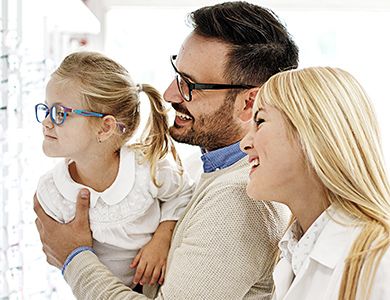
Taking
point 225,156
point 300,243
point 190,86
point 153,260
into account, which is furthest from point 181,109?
point 300,243

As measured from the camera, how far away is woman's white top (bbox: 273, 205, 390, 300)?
1199 millimetres

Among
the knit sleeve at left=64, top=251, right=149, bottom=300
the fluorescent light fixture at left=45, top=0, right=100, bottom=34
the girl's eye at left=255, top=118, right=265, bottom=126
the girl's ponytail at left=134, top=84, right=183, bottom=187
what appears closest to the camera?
the girl's eye at left=255, top=118, right=265, bottom=126

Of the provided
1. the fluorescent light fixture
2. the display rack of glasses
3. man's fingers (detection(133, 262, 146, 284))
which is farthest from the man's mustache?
the fluorescent light fixture

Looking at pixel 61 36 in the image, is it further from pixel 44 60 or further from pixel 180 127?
pixel 180 127

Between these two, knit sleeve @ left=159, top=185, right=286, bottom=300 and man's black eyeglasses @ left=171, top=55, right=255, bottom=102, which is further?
man's black eyeglasses @ left=171, top=55, right=255, bottom=102

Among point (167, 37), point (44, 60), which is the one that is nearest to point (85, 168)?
point (44, 60)

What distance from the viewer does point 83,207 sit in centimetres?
169

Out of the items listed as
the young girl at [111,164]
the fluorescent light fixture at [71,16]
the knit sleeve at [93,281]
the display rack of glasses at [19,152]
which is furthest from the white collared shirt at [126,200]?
the fluorescent light fixture at [71,16]

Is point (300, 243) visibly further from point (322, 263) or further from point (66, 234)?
point (66, 234)

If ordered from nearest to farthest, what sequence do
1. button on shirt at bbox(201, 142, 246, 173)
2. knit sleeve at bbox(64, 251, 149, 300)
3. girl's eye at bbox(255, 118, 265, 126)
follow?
girl's eye at bbox(255, 118, 265, 126)
knit sleeve at bbox(64, 251, 149, 300)
button on shirt at bbox(201, 142, 246, 173)

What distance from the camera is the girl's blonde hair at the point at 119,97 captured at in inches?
65.1

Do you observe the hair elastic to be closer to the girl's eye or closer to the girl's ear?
the girl's ear

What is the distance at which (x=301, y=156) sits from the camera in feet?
4.26

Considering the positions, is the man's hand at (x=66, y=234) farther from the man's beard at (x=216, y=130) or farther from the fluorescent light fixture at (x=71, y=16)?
the fluorescent light fixture at (x=71, y=16)
